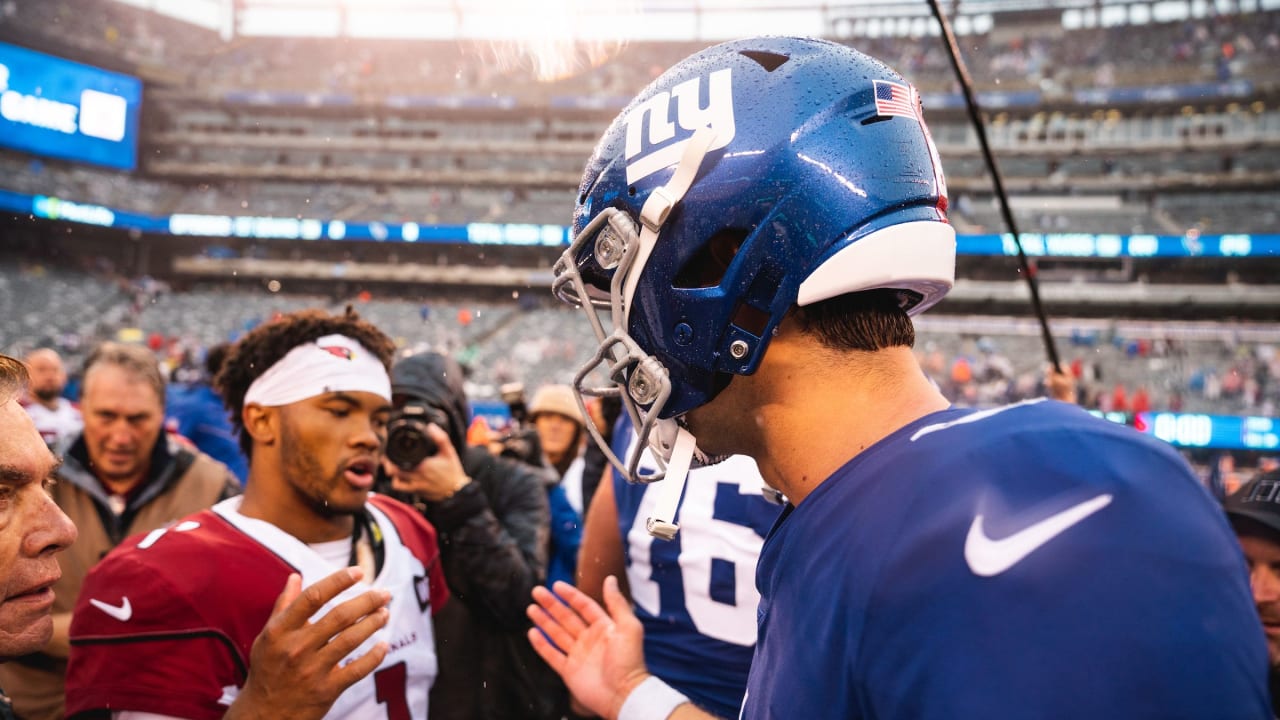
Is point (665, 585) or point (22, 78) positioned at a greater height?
point (22, 78)

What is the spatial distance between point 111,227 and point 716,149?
108 feet

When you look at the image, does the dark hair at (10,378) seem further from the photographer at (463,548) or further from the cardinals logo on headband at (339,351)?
the photographer at (463,548)

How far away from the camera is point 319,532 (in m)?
2.02

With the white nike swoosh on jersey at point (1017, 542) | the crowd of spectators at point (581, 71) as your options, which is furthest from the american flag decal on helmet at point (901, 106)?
the crowd of spectators at point (581, 71)

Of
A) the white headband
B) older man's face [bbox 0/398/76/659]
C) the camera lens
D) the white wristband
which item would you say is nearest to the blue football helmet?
the white wristband

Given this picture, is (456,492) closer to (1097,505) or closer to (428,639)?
(428,639)

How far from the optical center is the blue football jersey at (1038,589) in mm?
650

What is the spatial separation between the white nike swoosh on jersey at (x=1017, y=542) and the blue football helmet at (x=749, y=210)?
1.31ft

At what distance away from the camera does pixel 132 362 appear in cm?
318

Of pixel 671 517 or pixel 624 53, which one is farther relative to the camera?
pixel 624 53

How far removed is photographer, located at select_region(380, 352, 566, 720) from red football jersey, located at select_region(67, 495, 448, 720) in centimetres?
41

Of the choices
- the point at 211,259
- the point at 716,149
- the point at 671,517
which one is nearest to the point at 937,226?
the point at 716,149

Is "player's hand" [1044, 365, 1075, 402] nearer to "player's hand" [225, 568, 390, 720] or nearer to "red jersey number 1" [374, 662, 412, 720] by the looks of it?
"red jersey number 1" [374, 662, 412, 720]

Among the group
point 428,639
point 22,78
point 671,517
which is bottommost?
point 428,639
